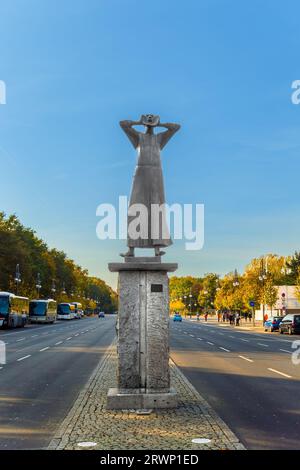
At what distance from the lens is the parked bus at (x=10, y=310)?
48.0m

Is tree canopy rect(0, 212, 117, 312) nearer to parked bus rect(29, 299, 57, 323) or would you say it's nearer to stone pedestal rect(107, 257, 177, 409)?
parked bus rect(29, 299, 57, 323)

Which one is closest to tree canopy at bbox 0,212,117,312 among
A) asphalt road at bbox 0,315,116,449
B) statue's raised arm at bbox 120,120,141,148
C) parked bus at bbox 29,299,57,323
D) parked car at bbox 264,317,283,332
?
parked bus at bbox 29,299,57,323

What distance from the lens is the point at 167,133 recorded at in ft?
36.5

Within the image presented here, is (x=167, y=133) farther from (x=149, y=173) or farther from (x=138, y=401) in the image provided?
(x=138, y=401)

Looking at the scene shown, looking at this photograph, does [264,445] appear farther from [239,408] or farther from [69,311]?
[69,311]

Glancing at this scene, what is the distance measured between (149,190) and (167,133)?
1.32m

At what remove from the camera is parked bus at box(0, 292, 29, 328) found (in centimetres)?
4800

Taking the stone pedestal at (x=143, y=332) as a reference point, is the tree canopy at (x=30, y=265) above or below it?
above

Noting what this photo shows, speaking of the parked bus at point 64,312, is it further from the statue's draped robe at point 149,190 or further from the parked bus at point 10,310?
the statue's draped robe at point 149,190

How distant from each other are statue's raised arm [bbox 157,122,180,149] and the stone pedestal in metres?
2.62

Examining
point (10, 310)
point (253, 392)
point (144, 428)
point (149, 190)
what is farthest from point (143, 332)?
point (10, 310)

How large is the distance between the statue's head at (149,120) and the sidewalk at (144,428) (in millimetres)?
5557

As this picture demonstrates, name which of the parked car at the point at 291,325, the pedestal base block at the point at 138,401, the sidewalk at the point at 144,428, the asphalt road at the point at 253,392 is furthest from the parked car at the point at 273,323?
the pedestal base block at the point at 138,401

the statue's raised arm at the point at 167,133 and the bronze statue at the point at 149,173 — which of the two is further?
the statue's raised arm at the point at 167,133
